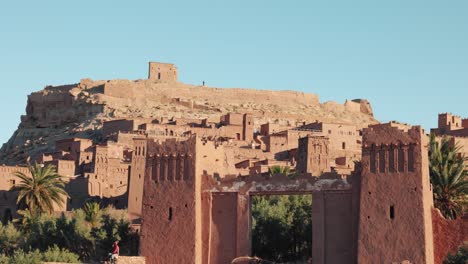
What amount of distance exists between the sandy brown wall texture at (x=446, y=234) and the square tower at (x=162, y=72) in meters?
64.5

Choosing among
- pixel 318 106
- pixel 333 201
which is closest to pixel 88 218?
pixel 333 201

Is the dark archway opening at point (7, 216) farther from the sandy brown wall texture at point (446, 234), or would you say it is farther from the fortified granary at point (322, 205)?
the sandy brown wall texture at point (446, 234)

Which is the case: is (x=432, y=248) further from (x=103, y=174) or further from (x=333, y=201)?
(x=103, y=174)

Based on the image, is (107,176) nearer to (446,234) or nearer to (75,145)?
(75,145)

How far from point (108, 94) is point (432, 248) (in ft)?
A: 195

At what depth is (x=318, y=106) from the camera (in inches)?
3730

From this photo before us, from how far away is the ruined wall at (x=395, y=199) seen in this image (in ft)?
83.9

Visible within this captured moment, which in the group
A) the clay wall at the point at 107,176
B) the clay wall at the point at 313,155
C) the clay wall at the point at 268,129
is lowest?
the clay wall at the point at 107,176

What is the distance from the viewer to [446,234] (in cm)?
2594

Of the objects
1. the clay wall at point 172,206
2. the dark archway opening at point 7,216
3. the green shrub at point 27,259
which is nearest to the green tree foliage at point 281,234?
the clay wall at point 172,206

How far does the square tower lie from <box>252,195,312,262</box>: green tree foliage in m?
55.3

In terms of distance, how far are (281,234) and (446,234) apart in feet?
29.5

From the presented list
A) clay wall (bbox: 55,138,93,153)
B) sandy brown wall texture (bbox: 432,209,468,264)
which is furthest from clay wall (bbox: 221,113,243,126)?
sandy brown wall texture (bbox: 432,209,468,264)

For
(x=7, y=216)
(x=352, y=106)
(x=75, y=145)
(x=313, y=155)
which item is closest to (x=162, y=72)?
(x=352, y=106)
